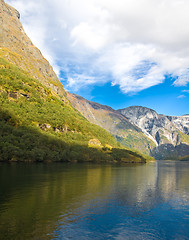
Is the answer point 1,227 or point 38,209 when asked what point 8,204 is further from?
point 1,227

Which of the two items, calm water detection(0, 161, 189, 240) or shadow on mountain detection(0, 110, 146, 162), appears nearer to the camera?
calm water detection(0, 161, 189, 240)

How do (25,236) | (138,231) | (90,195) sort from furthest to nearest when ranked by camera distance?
(90,195), (138,231), (25,236)

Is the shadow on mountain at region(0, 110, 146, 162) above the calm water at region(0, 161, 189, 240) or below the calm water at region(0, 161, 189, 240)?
above

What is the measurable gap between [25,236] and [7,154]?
416 ft

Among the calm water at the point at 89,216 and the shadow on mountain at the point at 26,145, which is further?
the shadow on mountain at the point at 26,145

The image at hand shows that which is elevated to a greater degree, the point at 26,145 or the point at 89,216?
the point at 26,145

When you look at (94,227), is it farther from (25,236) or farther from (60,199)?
(60,199)

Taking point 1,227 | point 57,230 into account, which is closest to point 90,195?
point 57,230

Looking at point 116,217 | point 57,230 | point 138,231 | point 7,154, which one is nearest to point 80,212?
point 116,217

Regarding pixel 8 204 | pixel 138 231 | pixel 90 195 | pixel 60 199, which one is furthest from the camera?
pixel 90 195

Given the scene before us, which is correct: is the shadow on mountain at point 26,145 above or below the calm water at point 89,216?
above

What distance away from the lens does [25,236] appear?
72.2 feet

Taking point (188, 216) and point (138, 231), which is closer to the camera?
point (138, 231)

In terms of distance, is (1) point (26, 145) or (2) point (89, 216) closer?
(2) point (89, 216)
